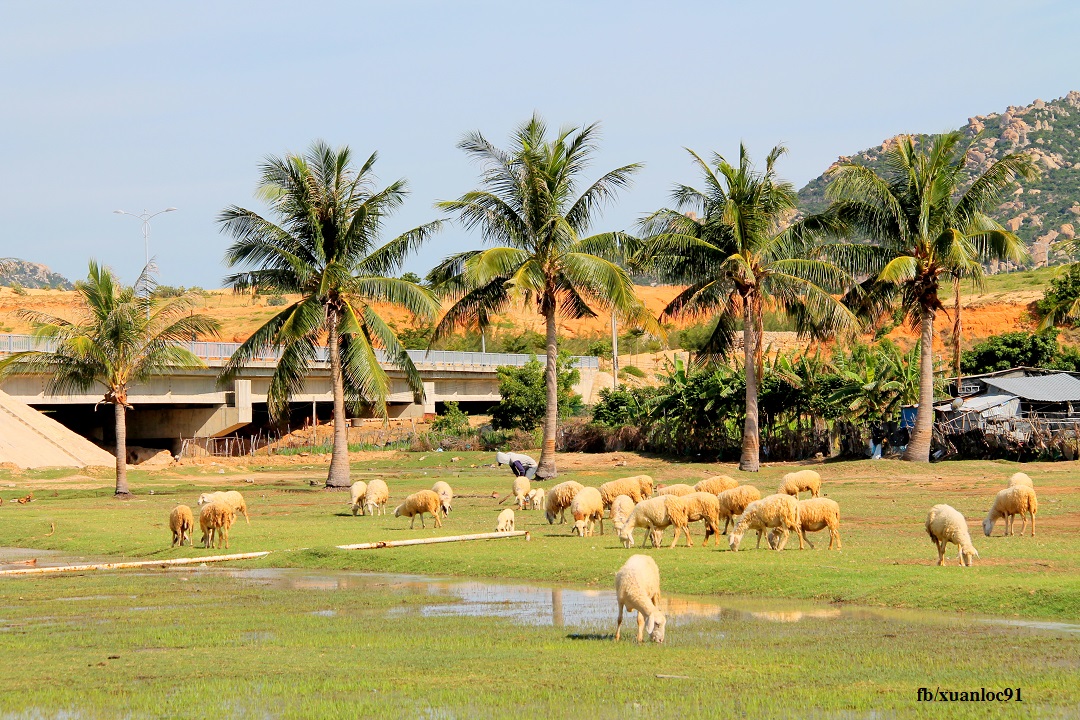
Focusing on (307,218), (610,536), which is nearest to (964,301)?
(307,218)

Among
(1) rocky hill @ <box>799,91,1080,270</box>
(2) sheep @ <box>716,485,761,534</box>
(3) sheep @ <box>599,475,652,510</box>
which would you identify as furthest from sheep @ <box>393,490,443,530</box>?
(1) rocky hill @ <box>799,91,1080,270</box>

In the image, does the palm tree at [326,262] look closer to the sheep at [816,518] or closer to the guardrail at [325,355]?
the guardrail at [325,355]

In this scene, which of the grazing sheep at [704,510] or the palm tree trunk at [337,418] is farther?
the palm tree trunk at [337,418]

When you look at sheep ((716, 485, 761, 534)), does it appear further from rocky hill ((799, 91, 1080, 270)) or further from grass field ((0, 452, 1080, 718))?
rocky hill ((799, 91, 1080, 270))

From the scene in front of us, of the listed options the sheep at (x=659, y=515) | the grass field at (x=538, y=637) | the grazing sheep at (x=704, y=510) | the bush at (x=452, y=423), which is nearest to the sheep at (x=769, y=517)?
the grass field at (x=538, y=637)

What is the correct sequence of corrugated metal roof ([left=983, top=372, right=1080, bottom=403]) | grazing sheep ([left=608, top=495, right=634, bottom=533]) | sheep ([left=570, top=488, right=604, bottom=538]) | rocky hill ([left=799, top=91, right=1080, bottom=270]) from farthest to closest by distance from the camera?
1. rocky hill ([left=799, top=91, right=1080, bottom=270])
2. corrugated metal roof ([left=983, top=372, right=1080, bottom=403])
3. sheep ([left=570, top=488, right=604, bottom=538])
4. grazing sheep ([left=608, top=495, right=634, bottom=533])

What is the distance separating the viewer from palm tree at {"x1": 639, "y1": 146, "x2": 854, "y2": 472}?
37.8 m

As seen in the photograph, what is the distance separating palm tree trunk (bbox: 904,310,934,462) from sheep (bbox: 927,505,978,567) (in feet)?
75.4

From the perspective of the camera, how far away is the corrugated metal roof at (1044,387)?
41719 millimetres

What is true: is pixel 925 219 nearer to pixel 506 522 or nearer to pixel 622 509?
pixel 506 522

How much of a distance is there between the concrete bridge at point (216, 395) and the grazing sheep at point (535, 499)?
59.1 ft

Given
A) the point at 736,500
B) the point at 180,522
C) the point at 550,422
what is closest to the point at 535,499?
the point at 550,422

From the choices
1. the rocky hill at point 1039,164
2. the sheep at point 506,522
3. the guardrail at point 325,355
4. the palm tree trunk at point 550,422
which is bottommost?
the sheep at point 506,522

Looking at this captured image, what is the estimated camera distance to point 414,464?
5044 centimetres
